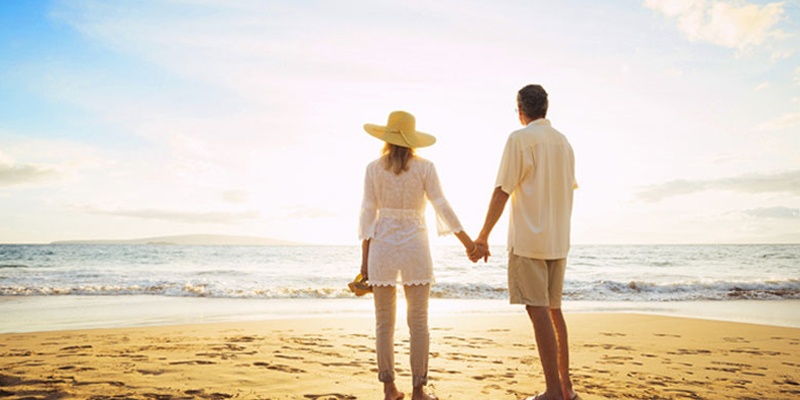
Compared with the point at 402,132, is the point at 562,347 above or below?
below

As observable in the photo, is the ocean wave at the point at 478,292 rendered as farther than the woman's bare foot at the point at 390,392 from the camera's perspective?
Yes

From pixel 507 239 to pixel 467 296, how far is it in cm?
1053

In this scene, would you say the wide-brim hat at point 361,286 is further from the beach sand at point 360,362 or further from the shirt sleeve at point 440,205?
the beach sand at point 360,362

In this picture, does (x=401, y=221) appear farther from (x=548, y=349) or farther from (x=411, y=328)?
(x=548, y=349)

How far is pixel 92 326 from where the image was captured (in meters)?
8.05

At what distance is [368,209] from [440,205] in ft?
1.51

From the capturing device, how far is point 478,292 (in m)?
14.2

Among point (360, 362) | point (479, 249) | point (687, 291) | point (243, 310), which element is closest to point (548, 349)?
point (479, 249)

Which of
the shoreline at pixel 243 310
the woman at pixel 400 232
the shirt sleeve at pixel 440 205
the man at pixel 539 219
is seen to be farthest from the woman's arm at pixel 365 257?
the shoreline at pixel 243 310

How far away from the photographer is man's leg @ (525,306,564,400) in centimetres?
331

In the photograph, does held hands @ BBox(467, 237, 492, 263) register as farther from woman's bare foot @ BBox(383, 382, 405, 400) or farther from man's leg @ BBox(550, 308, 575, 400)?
woman's bare foot @ BBox(383, 382, 405, 400)

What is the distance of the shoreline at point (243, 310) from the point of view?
870cm

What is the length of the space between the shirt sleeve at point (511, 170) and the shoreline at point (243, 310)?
19.4 feet

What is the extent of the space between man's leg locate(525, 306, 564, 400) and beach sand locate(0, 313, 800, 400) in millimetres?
572
